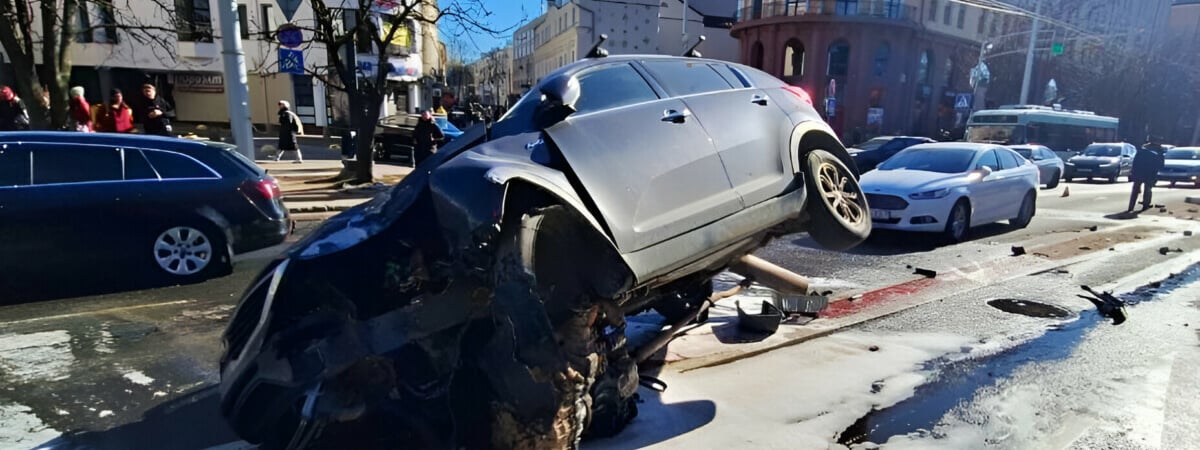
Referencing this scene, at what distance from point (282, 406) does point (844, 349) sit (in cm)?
→ 391

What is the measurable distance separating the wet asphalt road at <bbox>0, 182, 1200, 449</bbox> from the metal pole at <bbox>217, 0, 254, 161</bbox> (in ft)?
10.4

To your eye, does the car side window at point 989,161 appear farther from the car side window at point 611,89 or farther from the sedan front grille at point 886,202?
the car side window at point 611,89

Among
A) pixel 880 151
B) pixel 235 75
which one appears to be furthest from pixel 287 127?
pixel 880 151

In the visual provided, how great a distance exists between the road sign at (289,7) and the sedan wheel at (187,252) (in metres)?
29.5

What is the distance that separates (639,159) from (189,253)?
5255 mm

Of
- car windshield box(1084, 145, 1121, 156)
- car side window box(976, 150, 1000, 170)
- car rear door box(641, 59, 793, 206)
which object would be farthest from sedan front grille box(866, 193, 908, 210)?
car windshield box(1084, 145, 1121, 156)

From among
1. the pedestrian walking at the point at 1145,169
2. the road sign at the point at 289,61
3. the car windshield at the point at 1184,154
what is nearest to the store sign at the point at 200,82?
the road sign at the point at 289,61

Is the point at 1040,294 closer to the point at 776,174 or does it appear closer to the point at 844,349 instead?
the point at 844,349

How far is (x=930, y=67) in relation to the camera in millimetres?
47344

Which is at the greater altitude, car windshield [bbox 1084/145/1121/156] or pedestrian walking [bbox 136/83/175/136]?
pedestrian walking [bbox 136/83/175/136]

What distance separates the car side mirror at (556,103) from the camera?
11.3 feet

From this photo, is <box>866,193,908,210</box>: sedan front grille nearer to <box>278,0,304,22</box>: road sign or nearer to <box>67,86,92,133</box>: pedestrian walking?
<box>67,86,92,133</box>: pedestrian walking

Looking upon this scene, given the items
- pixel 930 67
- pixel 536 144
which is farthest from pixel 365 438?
pixel 930 67

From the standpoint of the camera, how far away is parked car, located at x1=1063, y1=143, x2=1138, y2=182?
23078mm
